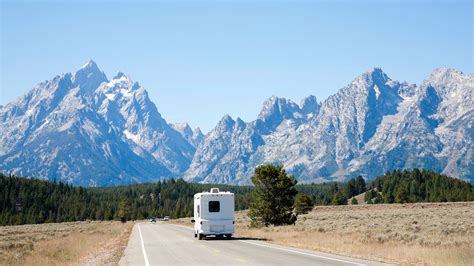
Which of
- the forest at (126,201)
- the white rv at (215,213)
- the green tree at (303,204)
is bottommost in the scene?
the white rv at (215,213)

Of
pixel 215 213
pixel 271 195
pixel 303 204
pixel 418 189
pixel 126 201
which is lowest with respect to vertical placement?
pixel 215 213

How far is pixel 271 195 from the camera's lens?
5512 cm

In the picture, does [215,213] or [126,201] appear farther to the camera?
[126,201]

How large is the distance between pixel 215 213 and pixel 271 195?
48.8 ft

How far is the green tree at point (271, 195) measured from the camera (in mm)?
55031

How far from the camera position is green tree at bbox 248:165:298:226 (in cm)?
5503

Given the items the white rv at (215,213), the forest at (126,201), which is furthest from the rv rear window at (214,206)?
the forest at (126,201)

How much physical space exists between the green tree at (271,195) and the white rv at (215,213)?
45.7 ft

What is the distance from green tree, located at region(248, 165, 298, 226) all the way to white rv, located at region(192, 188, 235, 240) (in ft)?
45.7

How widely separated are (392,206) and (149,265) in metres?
91.3

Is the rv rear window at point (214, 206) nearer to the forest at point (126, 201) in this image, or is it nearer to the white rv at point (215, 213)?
the white rv at point (215, 213)

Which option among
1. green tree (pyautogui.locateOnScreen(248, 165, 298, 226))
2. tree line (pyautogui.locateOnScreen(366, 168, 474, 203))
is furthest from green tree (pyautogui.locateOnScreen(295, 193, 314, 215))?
green tree (pyautogui.locateOnScreen(248, 165, 298, 226))

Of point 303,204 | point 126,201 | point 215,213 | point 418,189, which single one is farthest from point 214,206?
point 126,201

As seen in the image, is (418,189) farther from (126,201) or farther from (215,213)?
(215,213)
